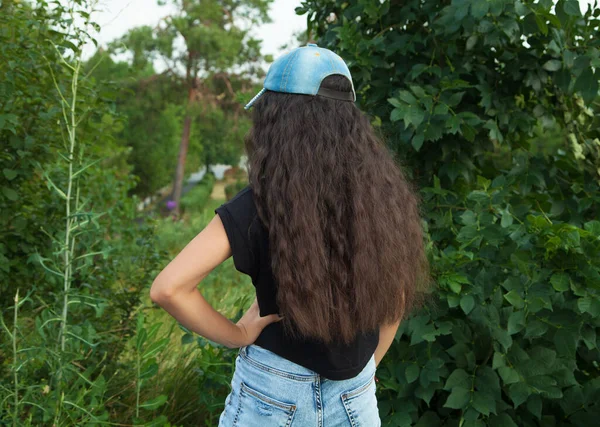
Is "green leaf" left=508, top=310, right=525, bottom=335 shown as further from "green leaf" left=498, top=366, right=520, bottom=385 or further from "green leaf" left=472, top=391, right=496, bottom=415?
"green leaf" left=472, top=391, right=496, bottom=415

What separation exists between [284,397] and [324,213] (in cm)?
45

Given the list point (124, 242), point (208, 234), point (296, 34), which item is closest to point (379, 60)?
point (208, 234)

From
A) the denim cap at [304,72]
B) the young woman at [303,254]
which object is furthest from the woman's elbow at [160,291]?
the denim cap at [304,72]

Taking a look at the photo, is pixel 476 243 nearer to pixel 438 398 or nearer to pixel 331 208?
pixel 438 398

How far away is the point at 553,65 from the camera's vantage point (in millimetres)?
2375

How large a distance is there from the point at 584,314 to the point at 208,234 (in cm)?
134

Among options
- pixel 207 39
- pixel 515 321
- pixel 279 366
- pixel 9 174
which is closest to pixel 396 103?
pixel 515 321

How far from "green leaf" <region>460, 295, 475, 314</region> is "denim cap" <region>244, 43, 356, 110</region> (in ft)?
2.88

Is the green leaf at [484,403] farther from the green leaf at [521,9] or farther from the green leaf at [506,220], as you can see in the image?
the green leaf at [521,9]

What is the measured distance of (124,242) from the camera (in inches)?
162

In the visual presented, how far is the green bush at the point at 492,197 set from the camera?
2.05 meters

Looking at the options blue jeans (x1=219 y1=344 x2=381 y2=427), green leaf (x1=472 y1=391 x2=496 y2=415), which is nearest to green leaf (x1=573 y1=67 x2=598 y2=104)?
green leaf (x1=472 y1=391 x2=496 y2=415)

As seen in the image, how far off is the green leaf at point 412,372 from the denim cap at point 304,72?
1068 mm

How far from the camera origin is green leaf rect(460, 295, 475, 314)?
2.06 meters
